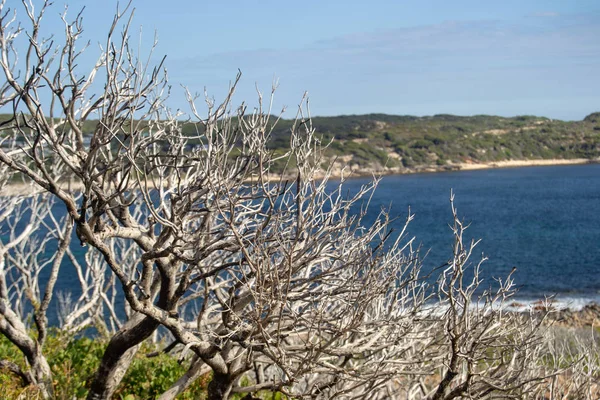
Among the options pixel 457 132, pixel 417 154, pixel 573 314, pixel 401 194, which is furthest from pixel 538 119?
pixel 573 314

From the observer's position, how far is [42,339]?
8992 millimetres

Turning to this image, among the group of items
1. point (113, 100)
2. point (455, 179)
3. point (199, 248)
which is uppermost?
point (113, 100)

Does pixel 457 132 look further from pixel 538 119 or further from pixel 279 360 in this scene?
pixel 279 360

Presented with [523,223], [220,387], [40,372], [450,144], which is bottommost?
[523,223]

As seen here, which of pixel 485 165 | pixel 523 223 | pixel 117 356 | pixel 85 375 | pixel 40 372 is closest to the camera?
pixel 117 356

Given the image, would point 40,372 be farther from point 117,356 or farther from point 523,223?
point 523,223

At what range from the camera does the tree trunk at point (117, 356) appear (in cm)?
695

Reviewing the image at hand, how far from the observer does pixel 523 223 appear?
55875 mm

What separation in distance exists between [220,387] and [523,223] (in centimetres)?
5231

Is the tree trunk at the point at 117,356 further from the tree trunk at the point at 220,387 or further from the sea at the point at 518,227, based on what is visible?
the sea at the point at 518,227

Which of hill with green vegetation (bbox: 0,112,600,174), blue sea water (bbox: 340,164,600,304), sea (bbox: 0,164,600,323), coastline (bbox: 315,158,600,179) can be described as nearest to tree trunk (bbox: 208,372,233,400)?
sea (bbox: 0,164,600,323)

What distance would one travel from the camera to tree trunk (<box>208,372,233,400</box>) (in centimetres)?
687

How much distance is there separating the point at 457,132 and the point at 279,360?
153 m

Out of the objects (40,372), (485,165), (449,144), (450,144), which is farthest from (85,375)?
(450,144)
